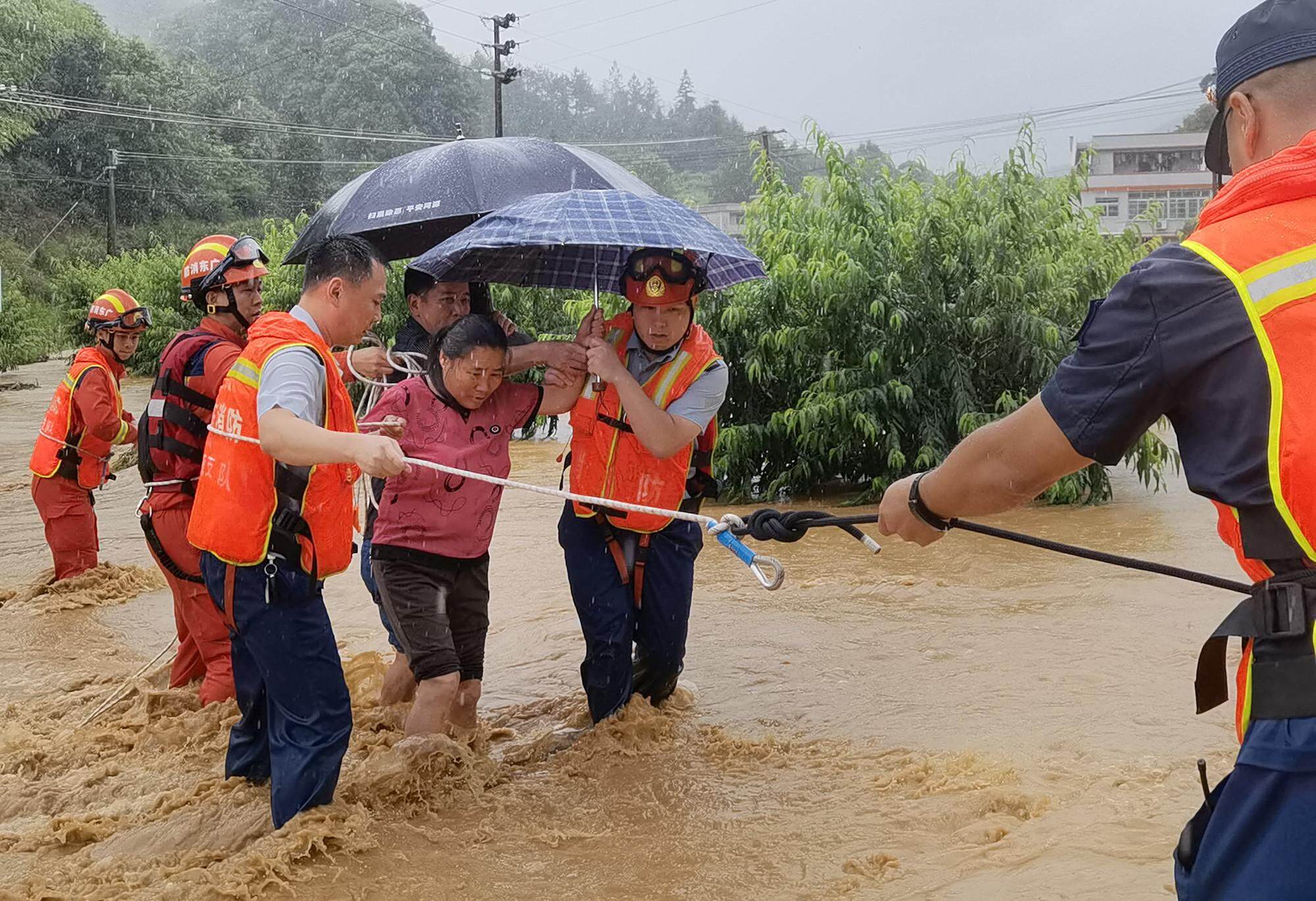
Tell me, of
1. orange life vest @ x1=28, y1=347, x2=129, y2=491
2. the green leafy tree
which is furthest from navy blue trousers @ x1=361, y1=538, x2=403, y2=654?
the green leafy tree

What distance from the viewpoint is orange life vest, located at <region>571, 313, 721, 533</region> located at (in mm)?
5012

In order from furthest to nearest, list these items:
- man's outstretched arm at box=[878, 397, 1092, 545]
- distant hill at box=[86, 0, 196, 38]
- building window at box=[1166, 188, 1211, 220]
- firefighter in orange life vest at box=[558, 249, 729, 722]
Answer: distant hill at box=[86, 0, 196, 38] < building window at box=[1166, 188, 1211, 220] < firefighter in orange life vest at box=[558, 249, 729, 722] < man's outstretched arm at box=[878, 397, 1092, 545]

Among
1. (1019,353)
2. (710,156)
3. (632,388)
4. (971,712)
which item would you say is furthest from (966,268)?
(710,156)

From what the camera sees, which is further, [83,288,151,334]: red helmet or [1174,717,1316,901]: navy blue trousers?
[83,288,151,334]: red helmet

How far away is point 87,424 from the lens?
841 cm

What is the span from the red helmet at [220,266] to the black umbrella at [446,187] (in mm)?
304

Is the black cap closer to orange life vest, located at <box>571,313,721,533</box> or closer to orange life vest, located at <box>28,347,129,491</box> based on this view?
orange life vest, located at <box>571,313,721,533</box>

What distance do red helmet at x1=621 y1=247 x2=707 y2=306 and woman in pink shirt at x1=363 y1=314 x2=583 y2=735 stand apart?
568 mm

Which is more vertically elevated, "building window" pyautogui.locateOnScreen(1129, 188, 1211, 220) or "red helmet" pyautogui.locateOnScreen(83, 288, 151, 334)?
"building window" pyautogui.locateOnScreen(1129, 188, 1211, 220)

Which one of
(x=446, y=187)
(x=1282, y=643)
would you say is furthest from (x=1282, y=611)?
(x=446, y=187)

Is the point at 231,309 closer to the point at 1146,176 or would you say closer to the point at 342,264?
the point at 342,264

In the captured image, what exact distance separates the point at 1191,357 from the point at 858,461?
918 centimetres

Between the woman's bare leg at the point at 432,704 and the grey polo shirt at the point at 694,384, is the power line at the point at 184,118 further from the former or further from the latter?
the woman's bare leg at the point at 432,704

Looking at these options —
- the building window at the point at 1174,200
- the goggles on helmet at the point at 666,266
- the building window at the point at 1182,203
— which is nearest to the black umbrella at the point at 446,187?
the goggles on helmet at the point at 666,266
